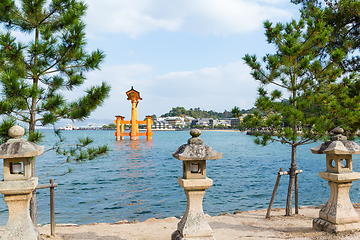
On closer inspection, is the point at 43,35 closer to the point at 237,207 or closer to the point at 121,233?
the point at 121,233

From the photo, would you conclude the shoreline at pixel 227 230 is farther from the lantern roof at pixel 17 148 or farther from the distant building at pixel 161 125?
the distant building at pixel 161 125

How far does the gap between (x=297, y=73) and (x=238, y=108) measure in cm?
168

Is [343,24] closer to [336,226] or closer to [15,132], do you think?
[336,226]

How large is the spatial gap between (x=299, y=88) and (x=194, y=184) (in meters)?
4.29

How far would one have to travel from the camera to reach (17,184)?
11.1ft

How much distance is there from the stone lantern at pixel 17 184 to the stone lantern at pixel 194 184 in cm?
194

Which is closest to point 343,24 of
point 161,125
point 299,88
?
point 299,88

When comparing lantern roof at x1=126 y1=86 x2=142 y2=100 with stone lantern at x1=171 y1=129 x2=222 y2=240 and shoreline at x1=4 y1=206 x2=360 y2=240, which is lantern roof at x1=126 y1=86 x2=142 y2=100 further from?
stone lantern at x1=171 y1=129 x2=222 y2=240

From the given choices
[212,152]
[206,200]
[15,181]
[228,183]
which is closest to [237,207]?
[206,200]

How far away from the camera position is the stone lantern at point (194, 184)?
143 inches

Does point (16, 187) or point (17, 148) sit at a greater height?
point (17, 148)

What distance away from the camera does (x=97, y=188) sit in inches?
540

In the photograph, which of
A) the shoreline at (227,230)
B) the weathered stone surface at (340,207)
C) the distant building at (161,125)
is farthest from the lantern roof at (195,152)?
the distant building at (161,125)

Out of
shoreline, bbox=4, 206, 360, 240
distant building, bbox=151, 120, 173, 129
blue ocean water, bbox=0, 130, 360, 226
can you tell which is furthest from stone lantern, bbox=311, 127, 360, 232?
distant building, bbox=151, 120, 173, 129
